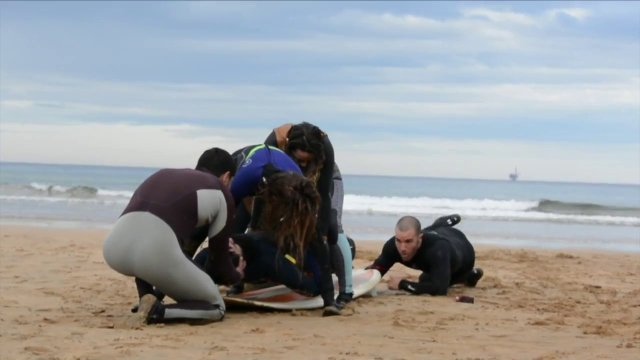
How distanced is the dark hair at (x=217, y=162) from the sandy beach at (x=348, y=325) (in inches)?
43.3

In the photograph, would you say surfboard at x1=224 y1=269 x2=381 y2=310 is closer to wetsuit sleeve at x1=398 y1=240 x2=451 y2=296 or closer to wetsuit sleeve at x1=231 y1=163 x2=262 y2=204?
wetsuit sleeve at x1=231 y1=163 x2=262 y2=204

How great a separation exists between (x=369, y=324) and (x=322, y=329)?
1.49 ft

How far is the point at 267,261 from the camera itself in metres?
6.26

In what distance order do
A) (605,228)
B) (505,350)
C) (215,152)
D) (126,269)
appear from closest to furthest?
(505,350)
(126,269)
(215,152)
(605,228)

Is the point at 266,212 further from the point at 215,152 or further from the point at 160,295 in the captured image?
the point at 160,295

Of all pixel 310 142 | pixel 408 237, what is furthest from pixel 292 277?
pixel 408 237

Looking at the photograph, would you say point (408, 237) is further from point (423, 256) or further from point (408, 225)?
point (423, 256)

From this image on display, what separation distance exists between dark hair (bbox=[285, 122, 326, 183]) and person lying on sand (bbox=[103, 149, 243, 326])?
2.93ft

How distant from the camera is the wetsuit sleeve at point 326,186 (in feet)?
20.5

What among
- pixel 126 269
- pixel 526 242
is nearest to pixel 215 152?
pixel 126 269

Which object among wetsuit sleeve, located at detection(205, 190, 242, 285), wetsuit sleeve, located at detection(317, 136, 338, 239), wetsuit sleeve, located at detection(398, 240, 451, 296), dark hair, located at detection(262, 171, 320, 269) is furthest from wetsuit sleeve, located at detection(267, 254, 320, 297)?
wetsuit sleeve, located at detection(398, 240, 451, 296)

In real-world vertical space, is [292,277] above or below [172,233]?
below

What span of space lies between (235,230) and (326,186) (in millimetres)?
976

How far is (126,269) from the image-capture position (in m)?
5.57
